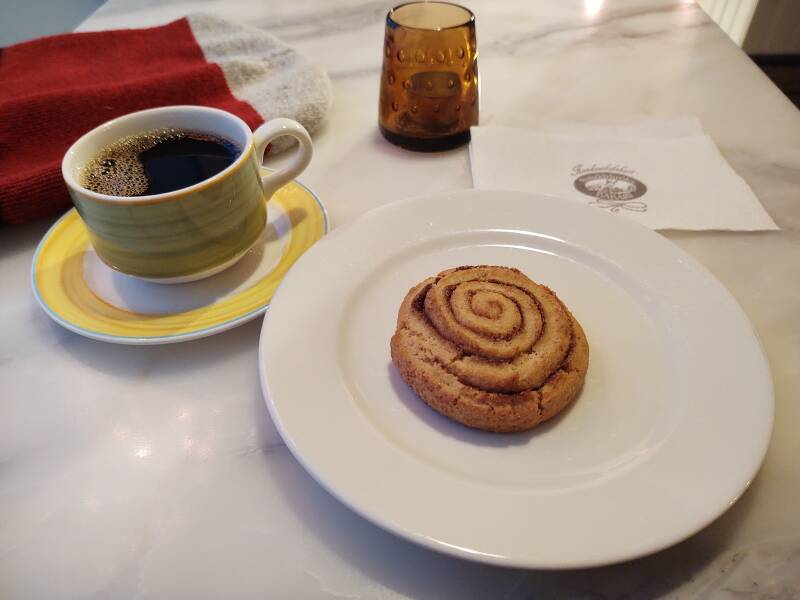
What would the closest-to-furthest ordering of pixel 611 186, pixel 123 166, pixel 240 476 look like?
pixel 240 476 < pixel 123 166 < pixel 611 186

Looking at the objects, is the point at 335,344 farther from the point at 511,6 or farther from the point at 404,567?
the point at 511,6

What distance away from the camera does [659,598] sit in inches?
17.2

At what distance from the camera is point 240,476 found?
1.73ft

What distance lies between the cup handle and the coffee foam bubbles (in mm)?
105

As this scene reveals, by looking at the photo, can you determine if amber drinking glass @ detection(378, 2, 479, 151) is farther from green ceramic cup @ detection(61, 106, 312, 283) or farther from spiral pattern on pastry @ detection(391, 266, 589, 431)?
spiral pattern on pastry @ detection(391, 266, 589, 431)

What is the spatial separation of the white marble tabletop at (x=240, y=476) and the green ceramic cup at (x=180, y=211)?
0.31 feet

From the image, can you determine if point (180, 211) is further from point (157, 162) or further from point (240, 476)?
point (240, 476)

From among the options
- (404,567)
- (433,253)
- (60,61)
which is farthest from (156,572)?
(60,61)

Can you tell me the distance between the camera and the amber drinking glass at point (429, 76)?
0.89m

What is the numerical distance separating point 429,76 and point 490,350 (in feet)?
1.84

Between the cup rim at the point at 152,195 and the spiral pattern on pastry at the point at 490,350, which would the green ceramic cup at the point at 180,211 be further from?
the spiral pattern on pastry at the point at 490,350

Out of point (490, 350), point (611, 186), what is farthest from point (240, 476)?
point (611, 186)

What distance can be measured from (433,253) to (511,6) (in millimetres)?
1055

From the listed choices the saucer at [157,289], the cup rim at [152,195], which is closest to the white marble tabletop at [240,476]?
the saucer at [157,289]
